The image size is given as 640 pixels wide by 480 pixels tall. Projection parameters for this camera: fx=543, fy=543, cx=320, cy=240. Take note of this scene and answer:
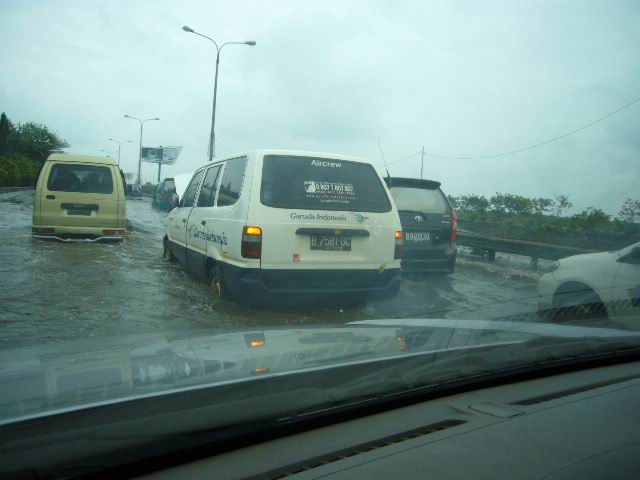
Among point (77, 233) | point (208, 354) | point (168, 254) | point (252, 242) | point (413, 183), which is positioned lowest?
point (168, 254)

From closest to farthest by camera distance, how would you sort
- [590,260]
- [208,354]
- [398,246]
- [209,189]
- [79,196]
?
[208,354], [590,260], [398,246], [209,189], [79,196]

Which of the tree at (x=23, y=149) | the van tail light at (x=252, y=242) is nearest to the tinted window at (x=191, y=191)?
the van tail light at (x=252, y=242)

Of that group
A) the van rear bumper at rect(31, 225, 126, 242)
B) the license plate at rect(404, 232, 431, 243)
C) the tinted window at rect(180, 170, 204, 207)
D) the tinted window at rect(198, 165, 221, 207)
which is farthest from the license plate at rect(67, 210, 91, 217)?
the license plate at rect(404, 232, 431, 243)

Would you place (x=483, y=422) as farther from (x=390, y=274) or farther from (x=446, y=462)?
(x=390, y=274)

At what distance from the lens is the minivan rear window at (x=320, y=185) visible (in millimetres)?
5539

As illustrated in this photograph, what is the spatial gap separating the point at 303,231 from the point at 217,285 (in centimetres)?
137

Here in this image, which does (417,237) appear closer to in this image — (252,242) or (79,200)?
(252,242)

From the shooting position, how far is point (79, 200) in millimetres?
10922

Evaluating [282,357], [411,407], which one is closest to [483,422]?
[411,407]

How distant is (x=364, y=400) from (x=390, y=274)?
3932 mm

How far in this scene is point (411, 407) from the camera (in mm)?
2174

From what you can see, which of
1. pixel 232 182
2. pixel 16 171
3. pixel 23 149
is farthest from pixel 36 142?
pixel 232 182

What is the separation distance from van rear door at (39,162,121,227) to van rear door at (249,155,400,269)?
6.68 meters

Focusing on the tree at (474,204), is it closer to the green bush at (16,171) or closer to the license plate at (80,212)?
the license plate at (80,212)
